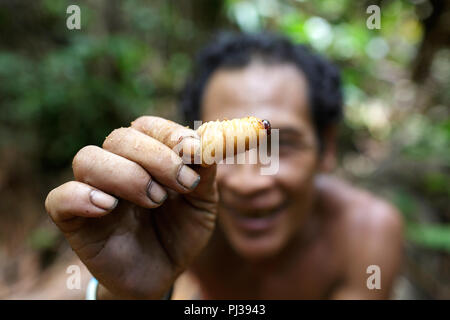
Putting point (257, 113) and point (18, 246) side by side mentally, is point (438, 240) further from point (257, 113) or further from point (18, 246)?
point (18, 246)

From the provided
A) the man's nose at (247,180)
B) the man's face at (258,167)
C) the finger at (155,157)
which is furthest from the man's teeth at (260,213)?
the finger at (155,157)

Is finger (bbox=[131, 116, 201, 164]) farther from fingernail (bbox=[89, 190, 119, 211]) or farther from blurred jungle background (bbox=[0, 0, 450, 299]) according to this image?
blurred jungle background (bbox=[0, 0, 450, 299])

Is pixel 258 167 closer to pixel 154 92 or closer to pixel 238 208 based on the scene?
Result: pixel 238 208

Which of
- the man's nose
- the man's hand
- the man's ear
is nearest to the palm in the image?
the man's hand

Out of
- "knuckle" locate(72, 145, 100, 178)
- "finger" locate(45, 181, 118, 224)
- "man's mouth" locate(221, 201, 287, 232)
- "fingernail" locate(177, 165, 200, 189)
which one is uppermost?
"knuckle" locate(72, 145, 100, 178)

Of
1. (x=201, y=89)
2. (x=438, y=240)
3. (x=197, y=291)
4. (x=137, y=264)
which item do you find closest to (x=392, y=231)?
(x=438, y=240)

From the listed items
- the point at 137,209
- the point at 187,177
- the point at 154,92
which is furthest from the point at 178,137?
the point at 154,92
